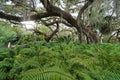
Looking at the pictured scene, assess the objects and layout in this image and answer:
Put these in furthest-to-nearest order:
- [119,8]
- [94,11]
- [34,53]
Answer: [94,11]
[119,8]
[34,53]

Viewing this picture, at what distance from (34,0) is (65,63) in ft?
16.5

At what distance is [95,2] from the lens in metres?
6.94

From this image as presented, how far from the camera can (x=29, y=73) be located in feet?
6.00

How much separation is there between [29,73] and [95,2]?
5.54m

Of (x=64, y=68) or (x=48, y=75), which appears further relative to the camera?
(x=64, y=68)

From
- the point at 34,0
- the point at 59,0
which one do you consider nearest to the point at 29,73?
the point at 34,0

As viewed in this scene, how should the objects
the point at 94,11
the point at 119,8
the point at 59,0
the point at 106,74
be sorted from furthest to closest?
the point at 59,0 < the point at 94,11 < the point at 119,8 < the point at 106,74

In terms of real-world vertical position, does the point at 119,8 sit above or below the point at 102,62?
above

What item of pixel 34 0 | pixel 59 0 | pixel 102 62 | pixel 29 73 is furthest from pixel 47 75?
pixel 59 0

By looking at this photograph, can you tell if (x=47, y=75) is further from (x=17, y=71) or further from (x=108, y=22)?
(x=108, y=22)

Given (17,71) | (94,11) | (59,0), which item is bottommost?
(17,71)

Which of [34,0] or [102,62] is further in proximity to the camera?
[34,0]

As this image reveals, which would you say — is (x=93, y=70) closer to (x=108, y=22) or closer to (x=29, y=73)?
(x=29, y=73)

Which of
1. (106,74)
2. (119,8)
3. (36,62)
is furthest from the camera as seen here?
(119,8)
